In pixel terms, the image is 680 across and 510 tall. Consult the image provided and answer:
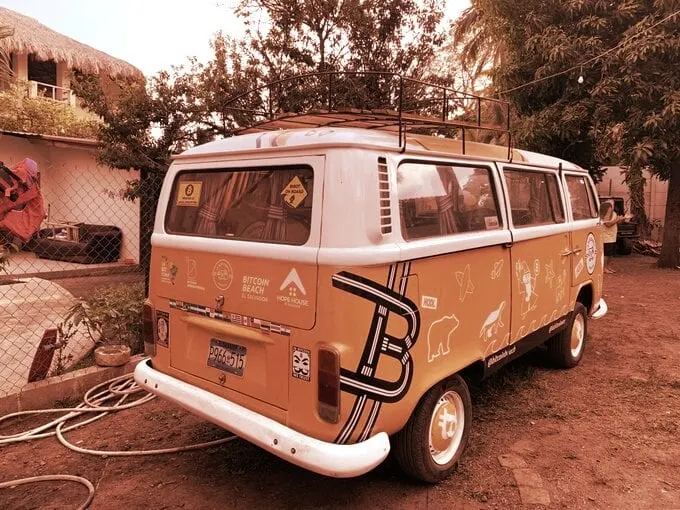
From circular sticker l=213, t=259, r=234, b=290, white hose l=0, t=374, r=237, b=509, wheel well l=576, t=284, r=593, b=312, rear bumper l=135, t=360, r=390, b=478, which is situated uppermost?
circular sticker l=213, t=259, r=234, b=290

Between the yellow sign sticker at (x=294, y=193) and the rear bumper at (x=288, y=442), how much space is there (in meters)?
1.11

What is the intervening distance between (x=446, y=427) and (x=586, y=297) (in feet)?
9.80

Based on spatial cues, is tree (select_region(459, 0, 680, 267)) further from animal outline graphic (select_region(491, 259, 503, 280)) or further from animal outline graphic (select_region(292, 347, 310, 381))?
animal outline graphic (select_region(292, 347, 310, 381))

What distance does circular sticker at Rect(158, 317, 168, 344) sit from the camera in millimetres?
3188

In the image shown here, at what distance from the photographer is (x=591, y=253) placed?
5.14 meters

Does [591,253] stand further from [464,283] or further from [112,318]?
[112,318]

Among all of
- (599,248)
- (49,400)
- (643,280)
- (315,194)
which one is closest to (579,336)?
(599,248)

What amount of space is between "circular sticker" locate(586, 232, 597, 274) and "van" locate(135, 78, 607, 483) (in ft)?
5.42

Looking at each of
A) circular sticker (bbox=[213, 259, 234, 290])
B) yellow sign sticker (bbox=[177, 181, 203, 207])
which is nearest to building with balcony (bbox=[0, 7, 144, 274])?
yellow sign sticker (bbox=[177, 181, 203, 207])

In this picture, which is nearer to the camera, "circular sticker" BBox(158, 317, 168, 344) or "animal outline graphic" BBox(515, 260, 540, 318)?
"circular sticker" BBox(158, 317, 168, 344)

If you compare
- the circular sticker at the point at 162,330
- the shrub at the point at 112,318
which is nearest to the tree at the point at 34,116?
the shrub at the point at 112,318

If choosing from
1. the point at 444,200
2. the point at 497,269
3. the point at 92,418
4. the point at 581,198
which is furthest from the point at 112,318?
the point at 581,198

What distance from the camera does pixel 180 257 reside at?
3.07 metres

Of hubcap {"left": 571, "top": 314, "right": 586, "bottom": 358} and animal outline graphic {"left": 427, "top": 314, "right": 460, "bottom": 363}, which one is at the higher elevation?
animal outline graphic {"left": 427, "top": 314, "right": 460, "bottom": 363}
